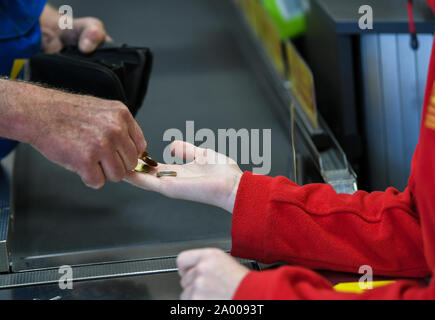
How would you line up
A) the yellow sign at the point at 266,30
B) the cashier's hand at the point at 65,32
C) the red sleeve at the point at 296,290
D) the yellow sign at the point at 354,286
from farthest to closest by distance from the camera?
the yellow sign at the point at 266,30 → the cashier's hand at the point at 65,32 → the yellow sign at the point at 354,286 → the red sleeve at the point at 296,290

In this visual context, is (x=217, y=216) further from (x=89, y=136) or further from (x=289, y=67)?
(x=289, y=67)

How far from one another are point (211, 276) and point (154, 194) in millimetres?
548

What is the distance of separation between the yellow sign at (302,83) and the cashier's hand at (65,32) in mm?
507

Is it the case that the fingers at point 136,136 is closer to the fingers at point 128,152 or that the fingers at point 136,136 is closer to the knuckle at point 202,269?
the fingers at point 128,152

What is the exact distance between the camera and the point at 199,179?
3.57 ft

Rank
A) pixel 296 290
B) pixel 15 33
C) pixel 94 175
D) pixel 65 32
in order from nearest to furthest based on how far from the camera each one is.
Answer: pixel 296 290
pixel 94 175
pixel 15 33
pixel 65 32

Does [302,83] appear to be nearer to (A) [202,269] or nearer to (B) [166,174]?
(B) [166,174]

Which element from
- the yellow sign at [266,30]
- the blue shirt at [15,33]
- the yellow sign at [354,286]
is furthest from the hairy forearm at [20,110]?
the yellow sign at [266,30]

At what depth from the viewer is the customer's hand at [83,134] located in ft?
3.40

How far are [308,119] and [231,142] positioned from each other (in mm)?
213

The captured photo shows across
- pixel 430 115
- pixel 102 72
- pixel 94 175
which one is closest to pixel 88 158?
pixel 94 175

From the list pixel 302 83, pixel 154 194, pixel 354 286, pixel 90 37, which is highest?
pixel 90 37

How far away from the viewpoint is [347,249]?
3.22ft
